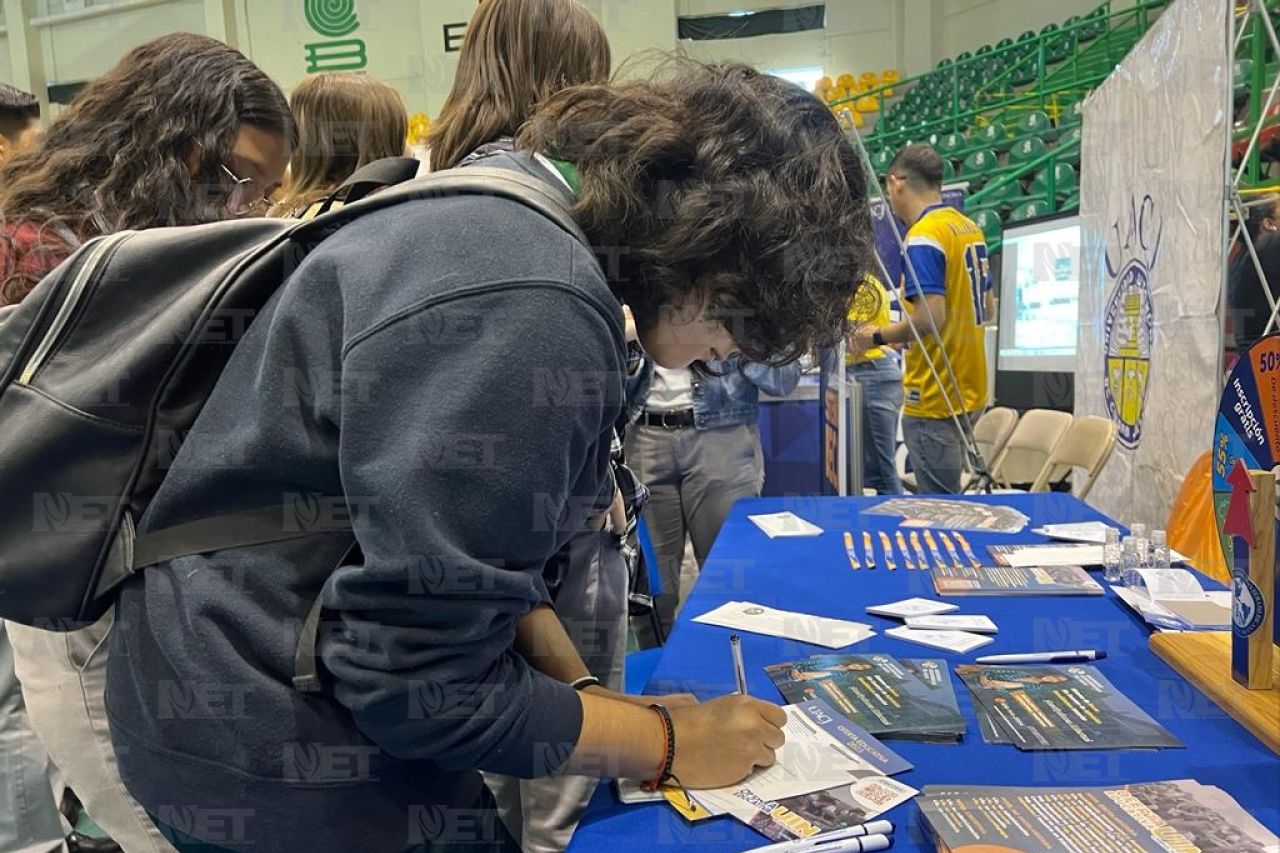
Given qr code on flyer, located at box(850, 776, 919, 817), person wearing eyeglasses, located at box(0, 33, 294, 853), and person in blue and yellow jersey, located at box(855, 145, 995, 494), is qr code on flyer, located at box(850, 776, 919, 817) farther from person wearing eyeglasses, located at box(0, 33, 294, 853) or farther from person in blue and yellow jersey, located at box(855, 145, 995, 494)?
person in blue and yellow jersey, located at box(855, 145, 995, 494)

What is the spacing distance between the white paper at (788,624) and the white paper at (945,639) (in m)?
0.04

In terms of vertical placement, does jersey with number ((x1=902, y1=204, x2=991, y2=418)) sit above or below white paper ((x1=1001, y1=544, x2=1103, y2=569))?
above

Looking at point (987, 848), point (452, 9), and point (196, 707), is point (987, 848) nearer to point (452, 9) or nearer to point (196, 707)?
point (196, 707)

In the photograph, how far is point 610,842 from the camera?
68cm

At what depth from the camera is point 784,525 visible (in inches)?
71.8

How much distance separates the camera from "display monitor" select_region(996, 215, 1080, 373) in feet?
14.9

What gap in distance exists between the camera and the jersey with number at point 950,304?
3.01m

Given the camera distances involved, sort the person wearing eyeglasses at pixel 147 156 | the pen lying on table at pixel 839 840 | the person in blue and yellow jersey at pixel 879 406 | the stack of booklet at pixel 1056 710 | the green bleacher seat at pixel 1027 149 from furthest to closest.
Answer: the green bleacher seat at pixel 1027 149, the person in blue and yellow jersey at pixel 879 406, the person wearing eyeglasses at pixel 147 156, the stack of booklet at pixel 1056 710, the pen lying on table at pixel 839 840

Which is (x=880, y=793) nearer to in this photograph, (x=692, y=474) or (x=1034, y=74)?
(x=692, y=474)

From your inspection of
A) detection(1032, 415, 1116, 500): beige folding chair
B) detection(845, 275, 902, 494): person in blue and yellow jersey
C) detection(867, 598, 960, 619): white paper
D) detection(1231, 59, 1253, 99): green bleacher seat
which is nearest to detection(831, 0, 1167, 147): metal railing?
detection(1231, 59, 1253, 99): green bleacher seat

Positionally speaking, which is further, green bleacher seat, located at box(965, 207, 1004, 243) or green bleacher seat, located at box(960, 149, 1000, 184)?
green bleacher seat, located at box(960, 149, 1000, 184)

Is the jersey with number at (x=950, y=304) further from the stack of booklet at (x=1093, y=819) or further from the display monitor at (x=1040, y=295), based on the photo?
the stack of booklet at (x=1093, y=819)

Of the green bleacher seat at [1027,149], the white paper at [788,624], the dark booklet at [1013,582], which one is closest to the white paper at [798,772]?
the white paper at [788,624]

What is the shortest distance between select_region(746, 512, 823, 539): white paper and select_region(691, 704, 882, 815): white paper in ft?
3.08
